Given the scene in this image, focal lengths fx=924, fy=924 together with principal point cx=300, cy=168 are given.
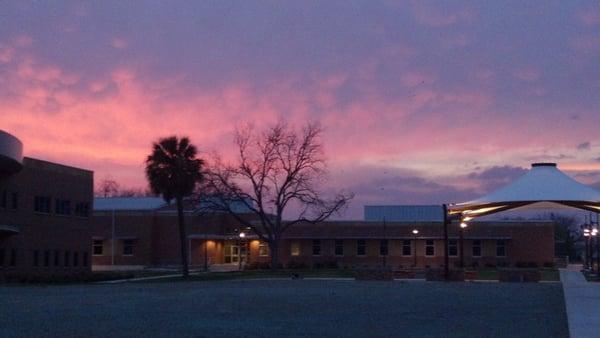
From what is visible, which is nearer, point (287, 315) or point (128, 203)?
point (287, 315)

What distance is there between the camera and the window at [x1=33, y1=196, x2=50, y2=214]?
5328 cm

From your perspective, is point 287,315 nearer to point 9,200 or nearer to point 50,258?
point 9,200

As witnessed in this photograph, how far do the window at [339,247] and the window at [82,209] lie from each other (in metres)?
24.9

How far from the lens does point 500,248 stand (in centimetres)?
7644

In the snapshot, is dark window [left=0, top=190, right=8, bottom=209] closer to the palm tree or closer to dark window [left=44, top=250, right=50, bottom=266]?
dark window [left=44, top=250, right=50, bottom=266]

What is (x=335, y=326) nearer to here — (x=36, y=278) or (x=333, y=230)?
(x=36, y=278)

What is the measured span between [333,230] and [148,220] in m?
15.7

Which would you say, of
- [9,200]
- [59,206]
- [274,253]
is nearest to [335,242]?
[274,253]

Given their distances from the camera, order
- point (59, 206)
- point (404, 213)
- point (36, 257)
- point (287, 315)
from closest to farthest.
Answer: point (287, 315) → point (36, 257) → point (59, 206) → point (404, 213)

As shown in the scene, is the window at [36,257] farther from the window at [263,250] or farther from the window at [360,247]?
the window at [360,247]

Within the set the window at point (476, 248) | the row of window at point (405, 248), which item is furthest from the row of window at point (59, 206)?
the window at point (476, 248)

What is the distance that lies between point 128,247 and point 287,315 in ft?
193

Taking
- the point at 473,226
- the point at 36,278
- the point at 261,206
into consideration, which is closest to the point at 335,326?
the point at 36,278

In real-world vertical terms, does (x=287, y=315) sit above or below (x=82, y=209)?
below
